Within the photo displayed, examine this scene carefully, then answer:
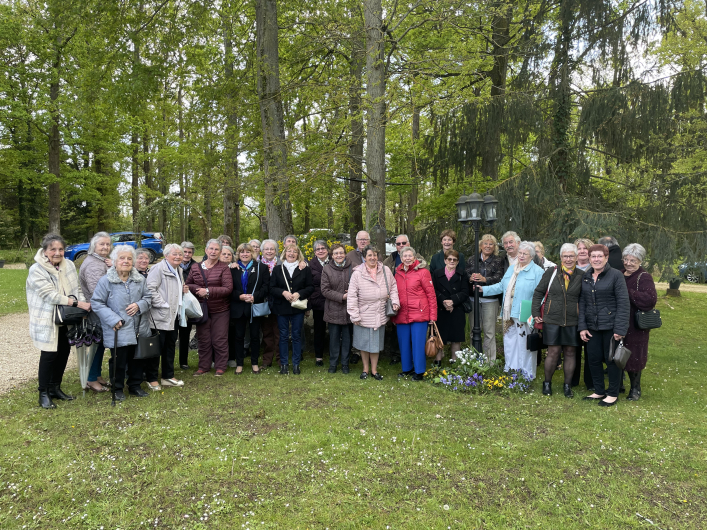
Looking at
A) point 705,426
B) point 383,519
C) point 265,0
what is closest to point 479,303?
point 705,426

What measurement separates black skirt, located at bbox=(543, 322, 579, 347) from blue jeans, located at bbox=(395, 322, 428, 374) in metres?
1.52

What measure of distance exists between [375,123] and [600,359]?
4.93m

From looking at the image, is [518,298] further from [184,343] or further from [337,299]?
[184,343]

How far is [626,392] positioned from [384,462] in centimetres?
386

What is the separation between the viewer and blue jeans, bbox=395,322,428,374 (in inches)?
232

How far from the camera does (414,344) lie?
A: 593 cm

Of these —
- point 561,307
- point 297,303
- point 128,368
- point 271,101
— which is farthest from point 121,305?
point 271,101

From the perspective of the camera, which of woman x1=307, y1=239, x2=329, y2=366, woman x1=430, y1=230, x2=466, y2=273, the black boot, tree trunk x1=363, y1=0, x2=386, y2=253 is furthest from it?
tree trunk x1=363, y1=0, x2=386, y2=253

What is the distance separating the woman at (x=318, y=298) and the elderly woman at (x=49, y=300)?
2.94 metres

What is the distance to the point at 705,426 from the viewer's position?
173 inches

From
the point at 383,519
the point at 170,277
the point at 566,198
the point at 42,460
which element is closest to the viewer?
the point at 383,519

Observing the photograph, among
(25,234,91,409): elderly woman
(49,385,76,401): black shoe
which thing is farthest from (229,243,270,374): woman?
(49,385,76,401): black shoe

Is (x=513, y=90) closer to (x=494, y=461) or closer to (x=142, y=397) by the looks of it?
(x=494, y=461)

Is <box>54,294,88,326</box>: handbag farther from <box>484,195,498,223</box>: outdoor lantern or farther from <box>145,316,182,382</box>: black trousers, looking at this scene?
<box>484,195,498,223</box>: outdoor lantern
